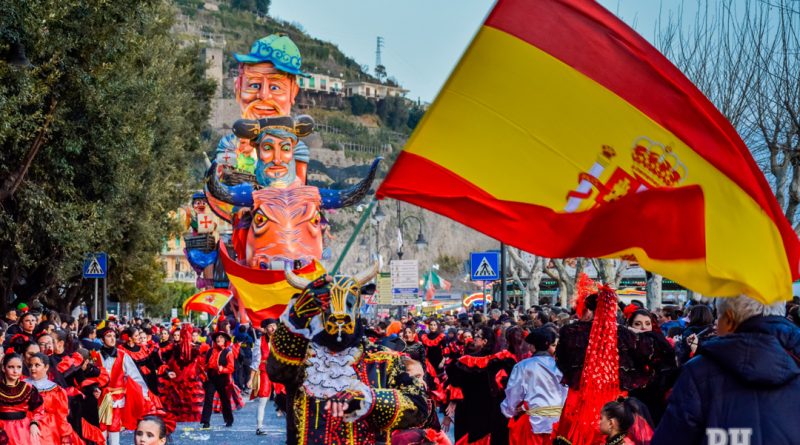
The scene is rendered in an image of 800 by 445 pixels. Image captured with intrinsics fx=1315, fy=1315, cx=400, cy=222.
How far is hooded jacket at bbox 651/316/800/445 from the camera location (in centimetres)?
469

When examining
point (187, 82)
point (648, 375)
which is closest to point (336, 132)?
point (187, 82)

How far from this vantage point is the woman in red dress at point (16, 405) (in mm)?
10492

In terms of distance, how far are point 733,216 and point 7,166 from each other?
67.3 feet

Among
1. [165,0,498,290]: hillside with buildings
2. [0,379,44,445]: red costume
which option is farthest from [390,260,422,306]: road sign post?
[165,0,498,290]: hillside with buildings

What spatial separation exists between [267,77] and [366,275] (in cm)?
3325

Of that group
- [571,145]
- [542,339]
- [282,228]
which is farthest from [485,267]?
[571,145]

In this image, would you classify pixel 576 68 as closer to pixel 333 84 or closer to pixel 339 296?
pixel 339 296

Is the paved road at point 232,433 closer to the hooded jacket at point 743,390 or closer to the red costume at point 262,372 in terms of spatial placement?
the red costume at point 262,372

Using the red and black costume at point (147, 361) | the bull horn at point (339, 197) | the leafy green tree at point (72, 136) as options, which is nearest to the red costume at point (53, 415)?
the red and black costume at point (147, 361)

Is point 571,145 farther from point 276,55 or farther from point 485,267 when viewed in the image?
point 276,55

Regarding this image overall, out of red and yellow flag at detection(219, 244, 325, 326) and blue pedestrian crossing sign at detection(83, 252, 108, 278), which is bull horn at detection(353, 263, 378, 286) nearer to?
red and yellow flag at detection(219, 244, 325, 326)

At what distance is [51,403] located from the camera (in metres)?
11.3

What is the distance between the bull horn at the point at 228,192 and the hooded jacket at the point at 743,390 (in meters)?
28.0

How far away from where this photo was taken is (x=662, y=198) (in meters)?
5.44
